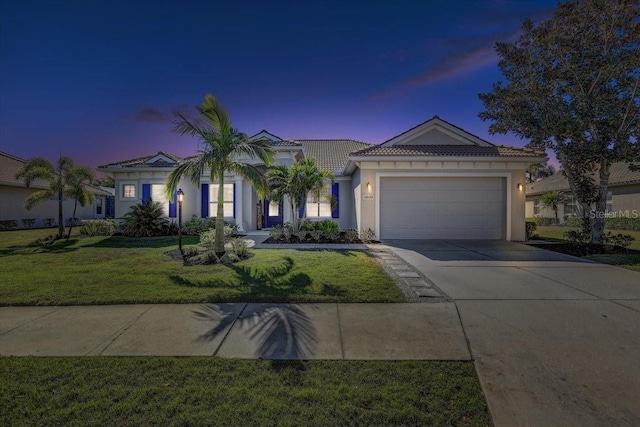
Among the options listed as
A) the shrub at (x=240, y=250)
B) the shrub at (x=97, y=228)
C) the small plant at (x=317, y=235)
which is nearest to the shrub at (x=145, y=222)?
the shrub at (x=97, y=228)

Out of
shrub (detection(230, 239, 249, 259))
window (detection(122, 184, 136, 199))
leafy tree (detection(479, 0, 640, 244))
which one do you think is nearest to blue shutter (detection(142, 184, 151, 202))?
window (detection(122, 184, 136, 199))

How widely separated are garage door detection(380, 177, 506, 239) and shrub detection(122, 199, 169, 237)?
1067 centimetres

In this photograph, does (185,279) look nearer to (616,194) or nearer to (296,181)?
(296,181)

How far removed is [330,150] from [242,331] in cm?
1737

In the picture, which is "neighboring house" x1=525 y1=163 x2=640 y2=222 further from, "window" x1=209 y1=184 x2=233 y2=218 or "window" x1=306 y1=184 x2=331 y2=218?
"window" x1=209 y1=184 x2=233 y2=218

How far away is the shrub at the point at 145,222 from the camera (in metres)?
13.3

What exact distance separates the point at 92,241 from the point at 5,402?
11768 millimetres

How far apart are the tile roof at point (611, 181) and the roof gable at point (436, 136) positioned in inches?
494

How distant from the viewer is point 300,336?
3.40m

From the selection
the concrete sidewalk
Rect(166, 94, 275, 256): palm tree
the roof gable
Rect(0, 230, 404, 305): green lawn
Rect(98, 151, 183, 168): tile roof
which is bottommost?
the concrete sidewalk

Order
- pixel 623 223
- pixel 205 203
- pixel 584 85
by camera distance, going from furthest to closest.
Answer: pixel 623 223, pixel 205 203, pixel 584 85

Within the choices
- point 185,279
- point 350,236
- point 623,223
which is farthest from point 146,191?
point 623,223

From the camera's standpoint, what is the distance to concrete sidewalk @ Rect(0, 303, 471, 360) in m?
3.07

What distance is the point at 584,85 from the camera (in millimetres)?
9570
